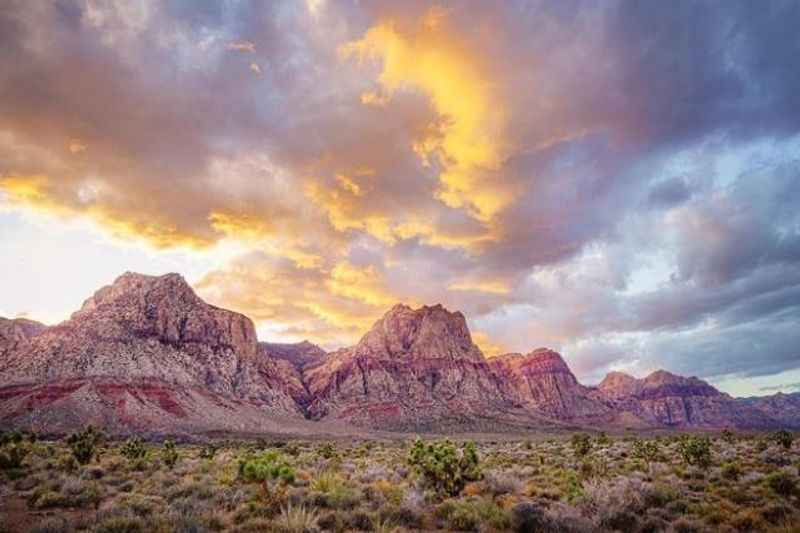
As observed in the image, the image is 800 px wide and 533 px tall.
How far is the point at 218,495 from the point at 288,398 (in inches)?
5193

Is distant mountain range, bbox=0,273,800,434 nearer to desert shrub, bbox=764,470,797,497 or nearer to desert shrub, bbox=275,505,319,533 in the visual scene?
desert shrub, bbox=275,505,319,533

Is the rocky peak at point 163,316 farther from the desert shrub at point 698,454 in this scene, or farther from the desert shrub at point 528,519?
the desert shrub at point 528,519

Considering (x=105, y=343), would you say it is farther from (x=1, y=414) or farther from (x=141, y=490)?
(x=141, y=490)

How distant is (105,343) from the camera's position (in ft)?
331

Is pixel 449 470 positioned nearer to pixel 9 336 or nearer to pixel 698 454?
pixel 698 454

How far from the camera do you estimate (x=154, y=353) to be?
109 meters

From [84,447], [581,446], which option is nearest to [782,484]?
[581,446]

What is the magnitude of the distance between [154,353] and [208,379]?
53.0 ft

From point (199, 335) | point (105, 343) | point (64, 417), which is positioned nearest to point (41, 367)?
point (105, 343)

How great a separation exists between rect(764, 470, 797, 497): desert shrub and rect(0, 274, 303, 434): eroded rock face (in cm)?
9359

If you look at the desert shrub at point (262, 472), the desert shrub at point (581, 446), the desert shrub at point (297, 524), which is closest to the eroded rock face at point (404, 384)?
the desert shrub at point (581, 446)

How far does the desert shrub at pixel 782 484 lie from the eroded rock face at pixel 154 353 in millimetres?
93591

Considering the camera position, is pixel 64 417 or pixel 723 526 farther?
pixel 64 417

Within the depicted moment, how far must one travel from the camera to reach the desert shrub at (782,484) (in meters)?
15.1
